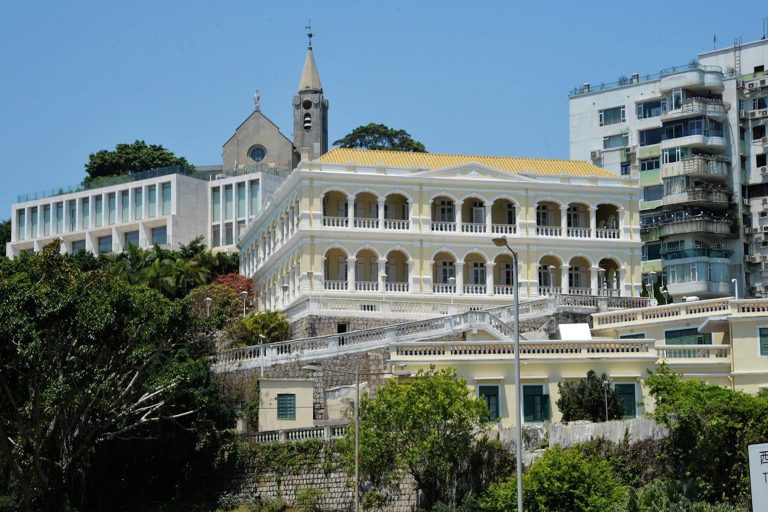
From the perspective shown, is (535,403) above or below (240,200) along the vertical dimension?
below

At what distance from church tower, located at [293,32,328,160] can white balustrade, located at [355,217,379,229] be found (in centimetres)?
4530

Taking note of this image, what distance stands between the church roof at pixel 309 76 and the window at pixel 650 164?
115 feet

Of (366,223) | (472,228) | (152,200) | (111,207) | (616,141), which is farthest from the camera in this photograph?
(111,207)

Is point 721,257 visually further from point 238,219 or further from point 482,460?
point 482,460

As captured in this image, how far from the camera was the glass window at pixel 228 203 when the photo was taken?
373 feet

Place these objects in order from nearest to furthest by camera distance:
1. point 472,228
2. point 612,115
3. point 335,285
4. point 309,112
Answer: point 335,285 < point 472,228 < point 612,115 < point 309,112

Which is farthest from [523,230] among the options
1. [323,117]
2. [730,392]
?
[323,117]

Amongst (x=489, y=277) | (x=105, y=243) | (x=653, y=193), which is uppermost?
(x=653, y=193)

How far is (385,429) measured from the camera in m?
51.8

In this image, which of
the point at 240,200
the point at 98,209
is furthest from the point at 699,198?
the point at 98,209

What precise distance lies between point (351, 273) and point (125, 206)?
1623 inches

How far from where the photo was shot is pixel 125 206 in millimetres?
116688

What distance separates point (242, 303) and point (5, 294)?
33.6 m

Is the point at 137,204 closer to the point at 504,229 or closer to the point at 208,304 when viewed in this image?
the point at 208,304
